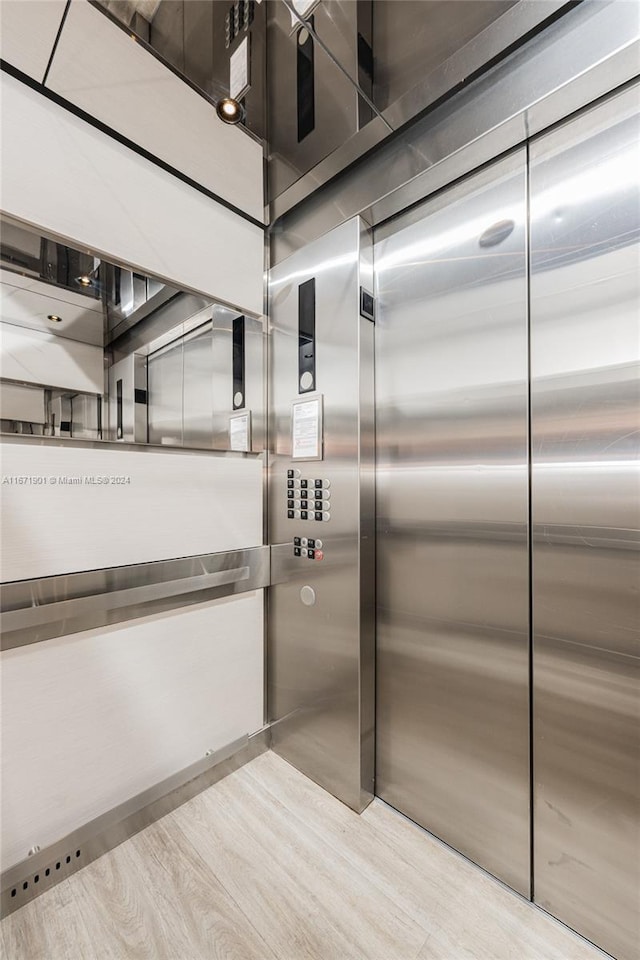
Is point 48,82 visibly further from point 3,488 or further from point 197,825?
point 197,825

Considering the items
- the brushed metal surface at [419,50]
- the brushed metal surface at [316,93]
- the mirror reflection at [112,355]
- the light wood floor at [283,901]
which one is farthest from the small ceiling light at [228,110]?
the light wood floor at [283,901]

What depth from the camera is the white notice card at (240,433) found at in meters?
1.81

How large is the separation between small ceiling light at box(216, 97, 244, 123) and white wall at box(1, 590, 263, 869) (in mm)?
1906

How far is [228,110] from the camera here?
1.63 meters

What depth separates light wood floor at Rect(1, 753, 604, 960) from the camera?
44.2 inches

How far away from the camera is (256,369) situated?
1887 millimetres

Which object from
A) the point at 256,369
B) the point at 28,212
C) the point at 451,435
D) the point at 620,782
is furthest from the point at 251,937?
the point at 28,212

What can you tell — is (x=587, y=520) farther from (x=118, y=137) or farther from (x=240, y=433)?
(x=118, y=137)

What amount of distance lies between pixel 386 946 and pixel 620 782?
0.76 m

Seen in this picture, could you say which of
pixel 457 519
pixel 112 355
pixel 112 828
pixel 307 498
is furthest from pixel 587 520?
pixel 112 828

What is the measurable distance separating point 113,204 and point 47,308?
17.3 inches

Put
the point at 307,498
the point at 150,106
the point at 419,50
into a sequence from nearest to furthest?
the point at 419,50
the point at 150,106
the point at 307,498

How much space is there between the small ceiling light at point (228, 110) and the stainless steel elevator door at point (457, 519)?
0.75 m

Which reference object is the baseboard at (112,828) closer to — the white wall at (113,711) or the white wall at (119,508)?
the white wall at (113,711)
